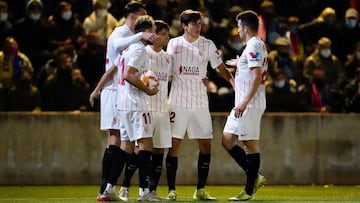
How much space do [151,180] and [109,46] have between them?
1857 millimetres

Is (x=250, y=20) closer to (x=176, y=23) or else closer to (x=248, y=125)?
(x=248, y=125)

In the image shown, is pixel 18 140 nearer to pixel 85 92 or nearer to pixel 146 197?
pixel 85 92

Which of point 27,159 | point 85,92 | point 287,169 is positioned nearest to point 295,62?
point 287,169

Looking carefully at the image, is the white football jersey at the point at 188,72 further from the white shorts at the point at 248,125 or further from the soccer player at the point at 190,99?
the white shorts at the point at 248,125

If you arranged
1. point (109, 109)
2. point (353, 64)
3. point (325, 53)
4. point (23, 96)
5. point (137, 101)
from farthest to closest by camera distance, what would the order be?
point (353, 64)
point (325, 53)
point (23, 96)
point (109, 109)
point (137, 101)

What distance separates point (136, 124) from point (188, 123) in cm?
116

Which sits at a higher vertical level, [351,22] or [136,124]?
[351,22]

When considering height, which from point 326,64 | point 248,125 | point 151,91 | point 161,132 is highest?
point 326,64

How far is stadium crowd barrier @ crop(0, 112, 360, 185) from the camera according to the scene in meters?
18.5

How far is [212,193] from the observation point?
1667 centimetres

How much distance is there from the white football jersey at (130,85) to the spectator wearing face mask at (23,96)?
5427 millimetres

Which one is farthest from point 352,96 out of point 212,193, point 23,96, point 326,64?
point 23,96

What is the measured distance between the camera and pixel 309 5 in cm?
2409

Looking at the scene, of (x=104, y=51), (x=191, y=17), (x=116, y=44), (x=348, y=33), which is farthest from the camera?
(x=348, y=33)
